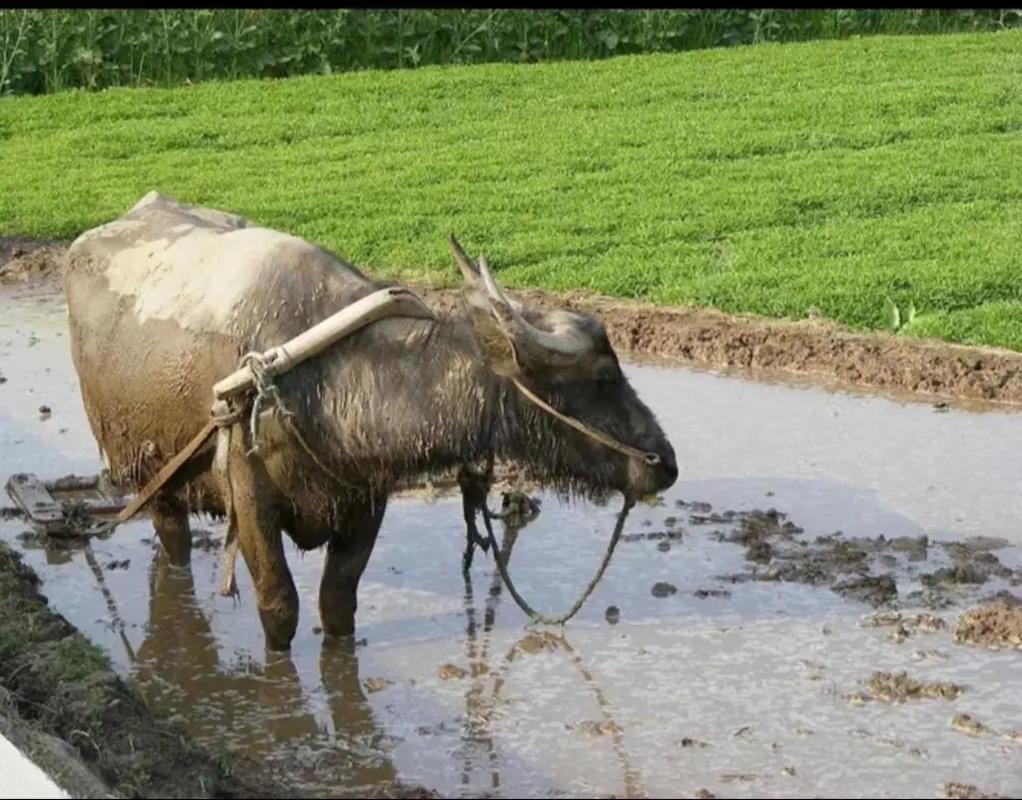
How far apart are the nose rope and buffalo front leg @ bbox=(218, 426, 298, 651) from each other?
0.94m

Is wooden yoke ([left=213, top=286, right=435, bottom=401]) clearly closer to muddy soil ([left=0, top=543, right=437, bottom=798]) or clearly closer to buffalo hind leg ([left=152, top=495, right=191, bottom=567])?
muddy soil ([left=0, top=543, right=437, bottom=798])

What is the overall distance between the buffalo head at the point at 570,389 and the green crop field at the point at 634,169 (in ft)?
14.0

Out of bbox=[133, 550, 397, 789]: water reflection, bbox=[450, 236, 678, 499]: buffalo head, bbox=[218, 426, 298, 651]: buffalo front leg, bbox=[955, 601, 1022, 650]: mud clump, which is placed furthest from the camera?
bbox=[955, 601, 1022, 650]: mud clump

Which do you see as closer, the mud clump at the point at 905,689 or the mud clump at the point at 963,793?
the mud clump at the point at 963,793

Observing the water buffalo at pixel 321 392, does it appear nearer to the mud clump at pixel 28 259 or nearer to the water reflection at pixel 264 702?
the water reflection at pixel 264 702

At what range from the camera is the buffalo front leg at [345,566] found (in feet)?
22.3

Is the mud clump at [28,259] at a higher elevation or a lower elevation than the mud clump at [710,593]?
higher

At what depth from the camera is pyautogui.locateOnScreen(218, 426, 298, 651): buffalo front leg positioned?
21.4 feet

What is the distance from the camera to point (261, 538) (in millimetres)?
6586

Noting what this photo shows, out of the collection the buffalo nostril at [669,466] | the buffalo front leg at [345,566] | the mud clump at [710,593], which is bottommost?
the mud clump at [710,593]

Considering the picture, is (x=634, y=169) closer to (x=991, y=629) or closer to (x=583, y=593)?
(x=583, y=593)

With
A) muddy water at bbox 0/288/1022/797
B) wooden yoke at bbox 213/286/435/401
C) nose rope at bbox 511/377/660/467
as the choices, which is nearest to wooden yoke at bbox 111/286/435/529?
wooden yoke at bbox 213/286/435/401

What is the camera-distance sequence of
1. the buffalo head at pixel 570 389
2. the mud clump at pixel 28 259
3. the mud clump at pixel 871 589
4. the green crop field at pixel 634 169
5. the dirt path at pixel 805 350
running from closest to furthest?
1. the buffalo head at pixel 570 389
2. the mud clump at pixel 871 589
3. the dirt path at pixel 805 350
4. the green crop field at pixel 634 169
5. the mud clump at pixel 28 259

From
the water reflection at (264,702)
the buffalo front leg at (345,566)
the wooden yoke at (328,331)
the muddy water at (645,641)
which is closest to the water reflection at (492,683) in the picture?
the muddy water at (645,641)
